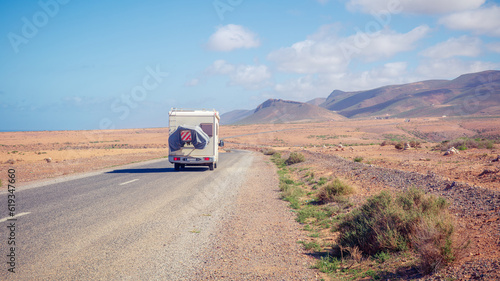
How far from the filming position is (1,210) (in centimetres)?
844

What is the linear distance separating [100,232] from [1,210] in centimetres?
388

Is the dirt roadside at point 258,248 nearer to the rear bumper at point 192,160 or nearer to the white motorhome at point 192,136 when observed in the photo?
the white motorhome at point 192,136

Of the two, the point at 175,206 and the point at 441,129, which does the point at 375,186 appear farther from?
the point at 441,129

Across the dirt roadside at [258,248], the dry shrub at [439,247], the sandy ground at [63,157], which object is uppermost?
the dry shrub at [439,247]

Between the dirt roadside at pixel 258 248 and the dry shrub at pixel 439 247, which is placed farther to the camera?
the dirt roadside at pixel 258 248

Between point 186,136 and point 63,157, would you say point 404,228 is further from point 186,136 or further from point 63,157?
point 63,157

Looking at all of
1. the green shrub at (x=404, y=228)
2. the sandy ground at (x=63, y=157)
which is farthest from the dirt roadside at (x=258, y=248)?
the sandy ground at (x=63, y=157)

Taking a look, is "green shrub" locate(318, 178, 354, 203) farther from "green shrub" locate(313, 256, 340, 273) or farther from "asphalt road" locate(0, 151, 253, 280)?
"green shrub" locate(313, 256, 340, 273)

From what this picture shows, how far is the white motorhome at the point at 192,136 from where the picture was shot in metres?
18.2

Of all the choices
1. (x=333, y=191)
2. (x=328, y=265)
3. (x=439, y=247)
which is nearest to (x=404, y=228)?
(x=439, y=247)

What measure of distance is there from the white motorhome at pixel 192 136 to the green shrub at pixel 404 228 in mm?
13003

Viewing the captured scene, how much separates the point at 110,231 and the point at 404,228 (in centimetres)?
576

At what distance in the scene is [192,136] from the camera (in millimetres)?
18234

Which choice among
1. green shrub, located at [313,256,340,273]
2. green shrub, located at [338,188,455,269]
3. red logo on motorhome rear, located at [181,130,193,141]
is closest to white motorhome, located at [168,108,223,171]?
red logo on motorhome rear, located at [181,130,193,141]
